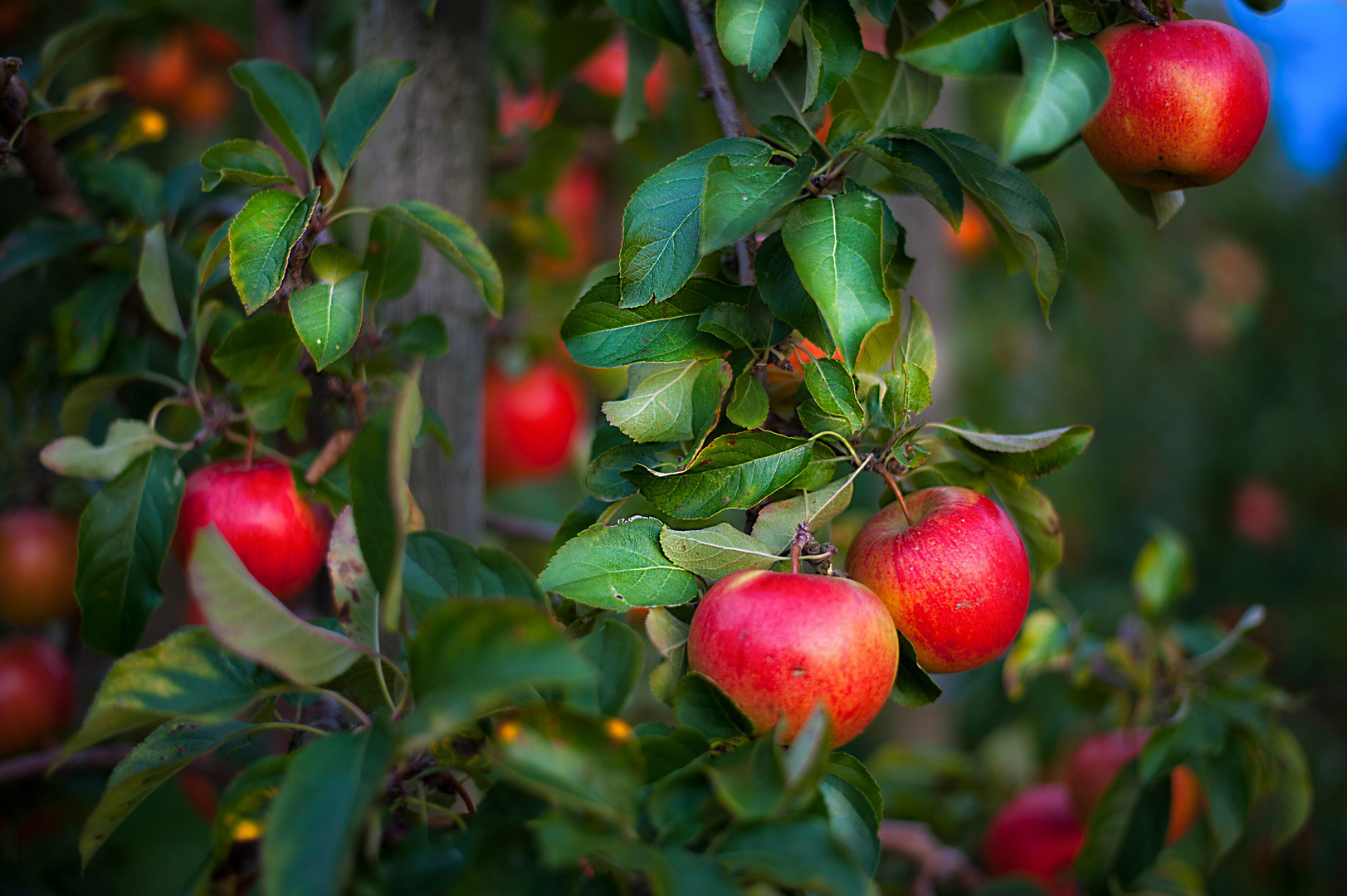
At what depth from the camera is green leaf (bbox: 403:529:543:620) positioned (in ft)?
1.42

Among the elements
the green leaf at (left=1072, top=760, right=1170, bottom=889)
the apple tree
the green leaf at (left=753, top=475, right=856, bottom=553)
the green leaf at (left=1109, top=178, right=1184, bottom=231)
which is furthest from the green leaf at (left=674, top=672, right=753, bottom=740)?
the green leaf at (left=1072, top=760, right=1170, bottom=889)

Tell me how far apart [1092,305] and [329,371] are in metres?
2.20

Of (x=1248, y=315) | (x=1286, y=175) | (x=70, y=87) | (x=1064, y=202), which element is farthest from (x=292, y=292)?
(x=1286, y=175)

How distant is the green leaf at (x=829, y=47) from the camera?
50cm

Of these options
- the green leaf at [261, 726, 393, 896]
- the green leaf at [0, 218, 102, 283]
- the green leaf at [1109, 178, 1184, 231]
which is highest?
the green leaf at [0, 218, 102, 283]

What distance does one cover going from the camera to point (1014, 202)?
18.8 inches

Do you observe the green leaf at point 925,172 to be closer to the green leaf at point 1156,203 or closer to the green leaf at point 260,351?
the green leaf at point 1156,203

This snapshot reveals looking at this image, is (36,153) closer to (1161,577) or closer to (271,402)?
(271,402)

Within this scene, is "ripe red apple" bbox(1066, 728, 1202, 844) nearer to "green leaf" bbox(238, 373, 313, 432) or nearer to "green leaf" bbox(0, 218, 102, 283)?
"green leaf" bbox(238, 373, 313, 432)

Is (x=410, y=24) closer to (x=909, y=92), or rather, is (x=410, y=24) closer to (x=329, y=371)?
(x=329, y=371)

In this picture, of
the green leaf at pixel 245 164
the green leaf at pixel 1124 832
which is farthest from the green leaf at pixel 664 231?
the green leaf at pixel 1124 832

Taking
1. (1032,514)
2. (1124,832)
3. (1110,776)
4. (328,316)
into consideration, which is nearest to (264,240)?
(328,316)

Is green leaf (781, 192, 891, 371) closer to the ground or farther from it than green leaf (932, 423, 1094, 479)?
farther from it

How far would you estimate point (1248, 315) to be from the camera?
228cm
